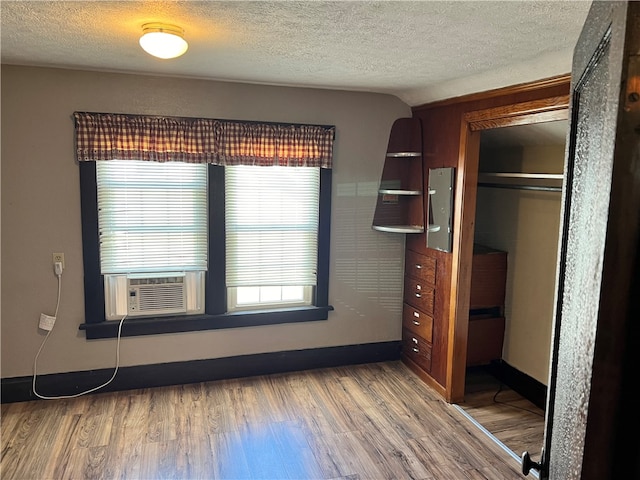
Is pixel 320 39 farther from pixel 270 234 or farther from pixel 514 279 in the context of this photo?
pixel 514 279

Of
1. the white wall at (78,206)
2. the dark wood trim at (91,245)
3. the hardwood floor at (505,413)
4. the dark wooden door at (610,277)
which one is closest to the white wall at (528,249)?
the hardwood floor at (505,413)

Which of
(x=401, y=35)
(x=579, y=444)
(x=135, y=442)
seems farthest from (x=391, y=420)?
(x=579, y=444)

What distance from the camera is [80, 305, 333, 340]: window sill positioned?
3352mm

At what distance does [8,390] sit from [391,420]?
2.65 meters

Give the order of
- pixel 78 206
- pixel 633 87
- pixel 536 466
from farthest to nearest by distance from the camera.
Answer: pixel 78 206, pixel 536 466, pixel 633 87

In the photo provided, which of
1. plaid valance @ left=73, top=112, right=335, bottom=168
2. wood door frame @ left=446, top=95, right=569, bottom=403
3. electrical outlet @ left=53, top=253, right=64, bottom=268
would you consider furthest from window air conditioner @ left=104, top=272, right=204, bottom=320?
wood door frame @ left=446, top=95, right=569, bottom=403

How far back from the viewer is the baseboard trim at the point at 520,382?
341cm

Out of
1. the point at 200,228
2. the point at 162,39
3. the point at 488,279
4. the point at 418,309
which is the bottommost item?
the point at 418,309

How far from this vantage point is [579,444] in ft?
2.35

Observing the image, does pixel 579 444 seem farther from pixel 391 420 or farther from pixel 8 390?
pixel 8 390

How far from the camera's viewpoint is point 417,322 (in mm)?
3836

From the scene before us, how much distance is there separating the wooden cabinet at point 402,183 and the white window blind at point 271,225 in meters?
0.58

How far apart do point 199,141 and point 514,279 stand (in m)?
2.69

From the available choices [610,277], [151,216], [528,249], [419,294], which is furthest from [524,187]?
[610,277]
